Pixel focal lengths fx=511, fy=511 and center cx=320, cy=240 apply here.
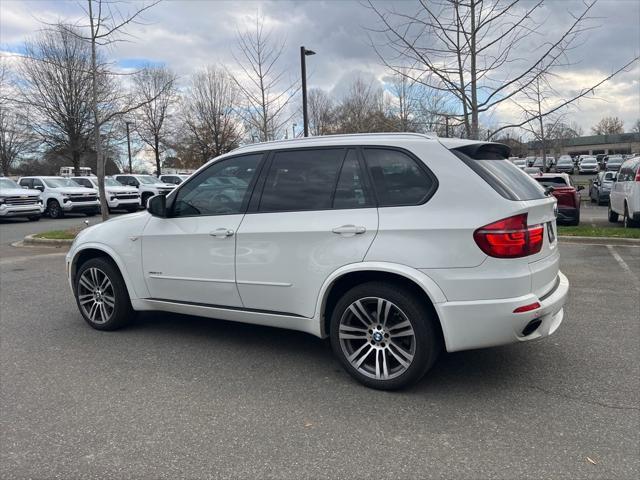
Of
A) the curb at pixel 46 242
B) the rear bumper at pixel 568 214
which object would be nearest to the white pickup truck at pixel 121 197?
the curb at pixel 46 242

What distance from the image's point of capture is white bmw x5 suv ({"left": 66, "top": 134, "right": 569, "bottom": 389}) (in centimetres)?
332

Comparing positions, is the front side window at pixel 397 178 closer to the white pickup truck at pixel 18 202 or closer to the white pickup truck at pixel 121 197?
the white pickup truck at pixel 18 202

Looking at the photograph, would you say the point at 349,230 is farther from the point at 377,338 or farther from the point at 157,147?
the point at 157,147

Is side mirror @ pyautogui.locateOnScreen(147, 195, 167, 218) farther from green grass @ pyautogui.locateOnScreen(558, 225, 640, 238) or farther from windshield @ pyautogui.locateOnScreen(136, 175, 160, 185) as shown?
windshield @ pyautogui.locateOnScreen(136, 175, 160, 185)

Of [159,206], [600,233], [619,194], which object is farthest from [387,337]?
[619,194]

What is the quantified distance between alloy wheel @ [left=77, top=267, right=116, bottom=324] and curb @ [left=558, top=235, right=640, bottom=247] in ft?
30.3

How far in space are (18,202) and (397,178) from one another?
19.6 meters

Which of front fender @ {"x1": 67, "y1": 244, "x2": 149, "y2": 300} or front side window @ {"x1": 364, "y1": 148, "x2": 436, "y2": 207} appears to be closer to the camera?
front side window @ {"x1": 364, "y1": 148, "x2": 436, "y2": 207}

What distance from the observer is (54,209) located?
2122 cm

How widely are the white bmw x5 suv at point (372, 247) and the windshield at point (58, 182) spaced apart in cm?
1966

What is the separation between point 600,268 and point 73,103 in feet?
107

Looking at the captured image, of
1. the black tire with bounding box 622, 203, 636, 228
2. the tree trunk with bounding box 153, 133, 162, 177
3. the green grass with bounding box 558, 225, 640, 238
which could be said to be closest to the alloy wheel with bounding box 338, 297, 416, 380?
the green grass with bounding box 558, 225, 640, 238

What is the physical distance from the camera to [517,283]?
3.29 meters

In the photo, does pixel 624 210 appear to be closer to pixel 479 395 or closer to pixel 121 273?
pixel 479 395
